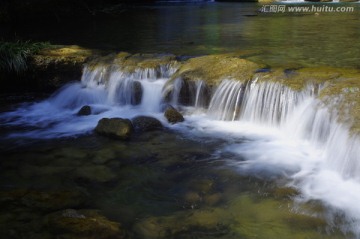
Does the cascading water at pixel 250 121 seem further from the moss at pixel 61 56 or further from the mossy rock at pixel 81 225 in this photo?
the mossy rock at pixel 81 225

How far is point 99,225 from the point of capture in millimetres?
4312

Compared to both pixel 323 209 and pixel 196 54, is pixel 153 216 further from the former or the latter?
pixel 196 54

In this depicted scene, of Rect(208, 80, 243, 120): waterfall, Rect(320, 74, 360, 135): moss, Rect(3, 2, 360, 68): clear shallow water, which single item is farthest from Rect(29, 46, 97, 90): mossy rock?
Rect(320, 74, 360, 135): moss

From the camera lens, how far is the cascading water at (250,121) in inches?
225

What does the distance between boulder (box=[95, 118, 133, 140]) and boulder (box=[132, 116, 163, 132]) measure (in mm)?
268

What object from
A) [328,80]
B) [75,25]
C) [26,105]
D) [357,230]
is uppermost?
[75,25]

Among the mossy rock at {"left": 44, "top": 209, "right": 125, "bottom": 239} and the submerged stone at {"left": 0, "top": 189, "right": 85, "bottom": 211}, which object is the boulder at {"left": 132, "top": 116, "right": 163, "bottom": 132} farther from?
the mossy rock at {"left": 44, "top": 209, "right": 125, "bottom": 239}

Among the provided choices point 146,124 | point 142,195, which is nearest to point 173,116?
point 146,124

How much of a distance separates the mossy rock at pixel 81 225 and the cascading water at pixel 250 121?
2533 millimetres

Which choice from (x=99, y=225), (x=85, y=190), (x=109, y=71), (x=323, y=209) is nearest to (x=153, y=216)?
(x=99, y=225)

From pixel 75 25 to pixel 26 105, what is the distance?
10.4m

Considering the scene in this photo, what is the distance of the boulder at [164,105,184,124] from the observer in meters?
8.16

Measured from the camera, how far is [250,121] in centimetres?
800

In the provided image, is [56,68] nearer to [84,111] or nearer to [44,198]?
[84,111]
